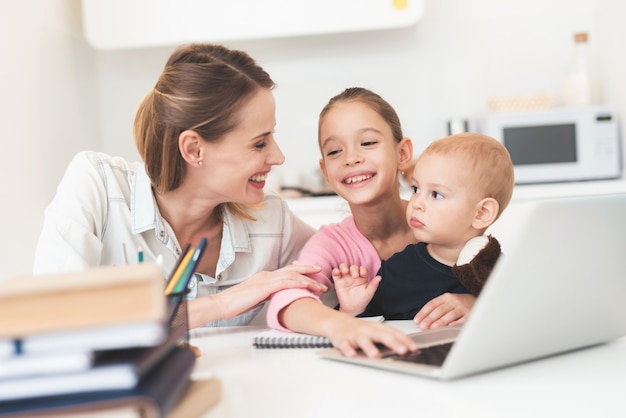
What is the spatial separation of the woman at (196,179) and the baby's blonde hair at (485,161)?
0.43m

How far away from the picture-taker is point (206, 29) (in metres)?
3.07

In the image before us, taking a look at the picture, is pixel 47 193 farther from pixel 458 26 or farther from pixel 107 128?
pixel 458 26

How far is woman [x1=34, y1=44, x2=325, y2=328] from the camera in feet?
4.90

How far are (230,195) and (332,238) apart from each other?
0.24 metres

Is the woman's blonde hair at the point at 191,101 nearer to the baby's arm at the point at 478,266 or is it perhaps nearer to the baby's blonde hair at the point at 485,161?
the baby's blonde hair at the point at 485,161

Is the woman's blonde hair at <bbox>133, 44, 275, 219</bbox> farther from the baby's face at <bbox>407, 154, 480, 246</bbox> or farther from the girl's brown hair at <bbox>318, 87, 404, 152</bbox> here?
the baby's face at <bbox>407, 154, 480, 246</bbox>

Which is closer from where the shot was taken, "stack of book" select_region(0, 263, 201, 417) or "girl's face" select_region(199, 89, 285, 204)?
"stack of book" select_region(0, 263, 201, 417)

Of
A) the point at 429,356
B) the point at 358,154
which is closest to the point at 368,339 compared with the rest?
the point at 429,356

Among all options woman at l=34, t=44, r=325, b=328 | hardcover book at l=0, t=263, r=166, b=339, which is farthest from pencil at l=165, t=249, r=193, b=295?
woman at l=34, t=44, r=325, b=328

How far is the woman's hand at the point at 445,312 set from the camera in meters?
1.10

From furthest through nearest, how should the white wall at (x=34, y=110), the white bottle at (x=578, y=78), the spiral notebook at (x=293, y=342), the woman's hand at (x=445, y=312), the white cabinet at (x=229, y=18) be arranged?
the white bottle at (x=578, y=78) < the white cabinet at (x=229, y=18) < the white wall at (x=34, y=110) < the woman's hand at (x=445, y=312) < the spiral notebook at (x=293, y=342)

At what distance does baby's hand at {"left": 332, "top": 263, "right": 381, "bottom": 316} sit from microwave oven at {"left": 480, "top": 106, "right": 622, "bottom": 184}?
1.93 meters

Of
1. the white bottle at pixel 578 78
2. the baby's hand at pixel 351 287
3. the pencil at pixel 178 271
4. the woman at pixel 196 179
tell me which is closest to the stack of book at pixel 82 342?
the pencil at pixel 178 271

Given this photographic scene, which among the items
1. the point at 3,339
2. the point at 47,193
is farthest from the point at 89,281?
the point at 47,193
